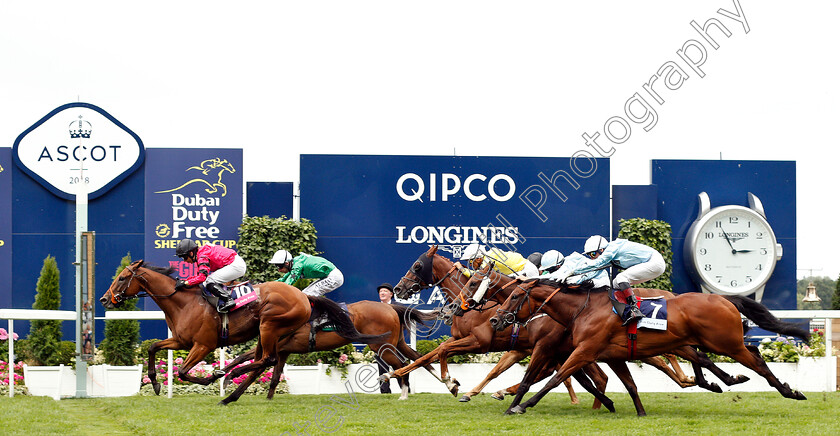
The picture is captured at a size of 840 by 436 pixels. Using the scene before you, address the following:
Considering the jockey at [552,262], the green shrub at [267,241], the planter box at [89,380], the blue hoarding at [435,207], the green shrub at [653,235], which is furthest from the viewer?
the green shrub at [653,235]

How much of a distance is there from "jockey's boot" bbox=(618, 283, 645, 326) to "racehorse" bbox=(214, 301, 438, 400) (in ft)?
8.33

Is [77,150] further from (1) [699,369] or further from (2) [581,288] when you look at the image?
(1) [699,369]

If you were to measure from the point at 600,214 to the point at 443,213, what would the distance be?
267 centimetres

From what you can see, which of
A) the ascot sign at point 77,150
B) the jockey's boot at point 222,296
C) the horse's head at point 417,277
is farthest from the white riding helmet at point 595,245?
the ascot sign at point 77,150

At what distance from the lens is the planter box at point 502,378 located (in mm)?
12078

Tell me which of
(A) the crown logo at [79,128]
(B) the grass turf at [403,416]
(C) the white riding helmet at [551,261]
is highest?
(A) the crown logo at [79,128]

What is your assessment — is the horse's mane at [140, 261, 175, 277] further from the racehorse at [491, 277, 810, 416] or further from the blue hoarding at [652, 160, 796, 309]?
the blue hoarding at [652, 160, 796, 309]

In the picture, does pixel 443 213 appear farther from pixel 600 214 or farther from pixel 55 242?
pixel 55 242

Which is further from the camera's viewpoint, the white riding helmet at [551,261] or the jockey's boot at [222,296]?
the white riding helmet at [551,261]

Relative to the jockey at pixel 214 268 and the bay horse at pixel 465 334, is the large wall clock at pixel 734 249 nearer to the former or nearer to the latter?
the bay horse at pixel 465 334

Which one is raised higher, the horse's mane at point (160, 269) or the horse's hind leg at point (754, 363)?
the horse's mane at point (160, 269)

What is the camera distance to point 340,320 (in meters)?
10.1

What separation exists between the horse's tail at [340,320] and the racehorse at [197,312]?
0.41 m

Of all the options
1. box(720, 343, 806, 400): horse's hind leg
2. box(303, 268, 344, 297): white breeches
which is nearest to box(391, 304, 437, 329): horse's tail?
box(303, 268, 344, 297): white breeches
